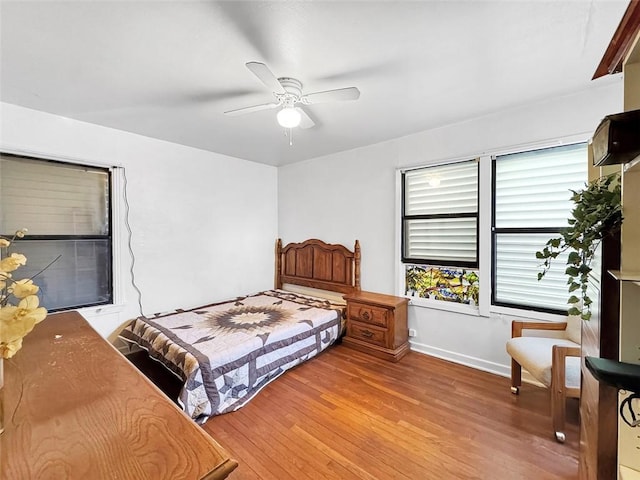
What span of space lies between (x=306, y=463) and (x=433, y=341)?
190 cm

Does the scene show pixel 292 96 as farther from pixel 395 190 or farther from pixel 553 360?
pixel 553 360

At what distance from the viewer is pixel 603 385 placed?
859mm

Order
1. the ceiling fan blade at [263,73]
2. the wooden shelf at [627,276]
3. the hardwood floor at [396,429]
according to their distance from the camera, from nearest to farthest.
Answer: the wooden shelf at [627,276] < the ceiling fan blade at [263,73] < the hardwood floor at [396,429]

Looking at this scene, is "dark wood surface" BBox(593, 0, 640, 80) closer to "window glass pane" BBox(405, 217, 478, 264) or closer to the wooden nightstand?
"window glass pane" BBox(405, 217, 478, 264)

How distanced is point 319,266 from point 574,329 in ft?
8.79

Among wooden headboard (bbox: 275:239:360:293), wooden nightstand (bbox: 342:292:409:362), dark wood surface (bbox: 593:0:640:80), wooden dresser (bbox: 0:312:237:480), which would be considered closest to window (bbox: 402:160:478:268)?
wooden nightstand (bbox: 342:292:409:362)

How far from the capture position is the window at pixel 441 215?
2770 mm

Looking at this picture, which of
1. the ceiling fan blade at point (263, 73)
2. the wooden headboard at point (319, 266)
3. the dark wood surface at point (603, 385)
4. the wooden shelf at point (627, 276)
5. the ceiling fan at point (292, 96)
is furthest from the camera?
the wooden headboard at point (319, 266)

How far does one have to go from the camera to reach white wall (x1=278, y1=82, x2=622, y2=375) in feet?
7.40

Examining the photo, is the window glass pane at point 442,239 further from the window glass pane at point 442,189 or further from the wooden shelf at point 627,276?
the wooden shelf at point 627,276

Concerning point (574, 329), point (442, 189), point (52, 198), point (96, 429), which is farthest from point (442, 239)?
point (52, 198)

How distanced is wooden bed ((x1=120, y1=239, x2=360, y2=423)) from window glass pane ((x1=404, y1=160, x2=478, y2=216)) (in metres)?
0.94

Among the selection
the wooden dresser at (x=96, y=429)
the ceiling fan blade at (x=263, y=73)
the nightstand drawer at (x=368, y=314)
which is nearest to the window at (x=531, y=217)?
the nightstand drawer at (x=368, y=314)

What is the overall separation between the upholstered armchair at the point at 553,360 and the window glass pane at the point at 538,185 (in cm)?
86
